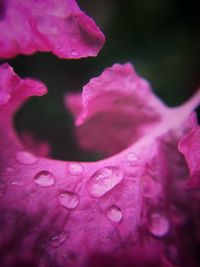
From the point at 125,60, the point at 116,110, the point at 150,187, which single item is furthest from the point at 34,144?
the point at 150,187

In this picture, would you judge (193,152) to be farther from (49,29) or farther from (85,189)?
(49,29)

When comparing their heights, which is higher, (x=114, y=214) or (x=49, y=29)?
(x=49, y=29)

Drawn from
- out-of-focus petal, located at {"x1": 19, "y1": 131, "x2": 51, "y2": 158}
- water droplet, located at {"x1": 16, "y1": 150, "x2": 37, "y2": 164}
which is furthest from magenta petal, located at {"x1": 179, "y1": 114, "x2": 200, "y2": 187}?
out-of-focus petal, located at {"x1": 19, "y1": 131, "x2": 51, "y2": 158}

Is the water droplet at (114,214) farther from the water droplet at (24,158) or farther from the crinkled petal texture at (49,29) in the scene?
the crinkled petal texture at (49,29)

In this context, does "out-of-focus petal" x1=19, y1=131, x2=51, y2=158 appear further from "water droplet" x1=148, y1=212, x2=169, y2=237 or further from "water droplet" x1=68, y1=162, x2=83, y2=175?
"water droplet" x1=148, y1=212, x2=169, y2=237

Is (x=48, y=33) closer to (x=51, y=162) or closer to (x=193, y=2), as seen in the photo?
(x=51, y=162)

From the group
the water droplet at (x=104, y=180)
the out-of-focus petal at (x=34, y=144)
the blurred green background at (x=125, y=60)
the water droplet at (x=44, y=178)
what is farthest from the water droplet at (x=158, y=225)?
the blurred green background at (x=125, y=60)
